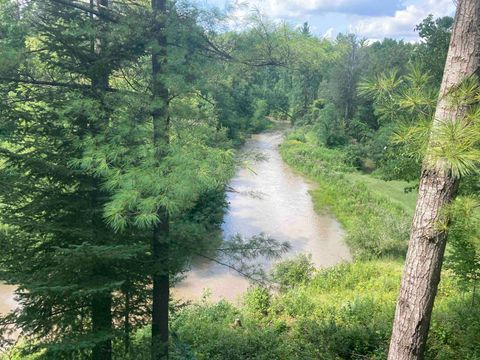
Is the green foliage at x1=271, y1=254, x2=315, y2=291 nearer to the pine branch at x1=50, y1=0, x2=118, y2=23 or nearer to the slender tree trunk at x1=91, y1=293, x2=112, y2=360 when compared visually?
the slender tree trunk at x1=91, y1=293, x2=112, y2=360

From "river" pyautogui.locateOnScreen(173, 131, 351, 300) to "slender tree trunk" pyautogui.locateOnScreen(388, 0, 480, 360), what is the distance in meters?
6.43

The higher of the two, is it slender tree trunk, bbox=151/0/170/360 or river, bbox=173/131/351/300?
slender tree trunk, bbox=151/0/170/360

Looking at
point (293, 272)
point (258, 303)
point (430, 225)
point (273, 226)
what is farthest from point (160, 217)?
point (273, 226)

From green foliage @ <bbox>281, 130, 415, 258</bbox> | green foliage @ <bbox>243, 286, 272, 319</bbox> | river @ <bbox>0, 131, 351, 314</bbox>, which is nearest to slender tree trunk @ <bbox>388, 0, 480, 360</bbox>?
river @ <bbox>0, 131, 351, 314</bbox>

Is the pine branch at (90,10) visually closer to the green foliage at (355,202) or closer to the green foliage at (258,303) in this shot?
the green foliage at (258,303)

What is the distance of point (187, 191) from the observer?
15.7 ft

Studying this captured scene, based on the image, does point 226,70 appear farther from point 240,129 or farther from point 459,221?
point 459,221

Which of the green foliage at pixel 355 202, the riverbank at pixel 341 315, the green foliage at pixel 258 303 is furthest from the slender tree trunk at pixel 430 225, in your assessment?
the green foliage at pixel 355 202

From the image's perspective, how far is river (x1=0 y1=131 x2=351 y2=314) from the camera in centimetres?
1308

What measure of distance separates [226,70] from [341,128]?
89.0 feet

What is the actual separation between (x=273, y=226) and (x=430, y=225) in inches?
567

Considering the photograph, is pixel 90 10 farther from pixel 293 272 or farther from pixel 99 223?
pixel 293 272

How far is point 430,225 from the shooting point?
4.04 m

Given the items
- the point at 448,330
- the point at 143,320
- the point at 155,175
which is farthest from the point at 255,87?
the point at 448,330
